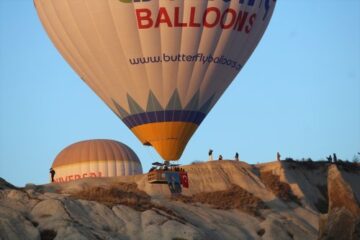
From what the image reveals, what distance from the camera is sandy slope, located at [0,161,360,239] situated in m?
48.1

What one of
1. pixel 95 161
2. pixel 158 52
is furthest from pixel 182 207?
pixel 95 161

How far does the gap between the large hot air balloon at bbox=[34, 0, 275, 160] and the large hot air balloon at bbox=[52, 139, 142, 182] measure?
22726 mm

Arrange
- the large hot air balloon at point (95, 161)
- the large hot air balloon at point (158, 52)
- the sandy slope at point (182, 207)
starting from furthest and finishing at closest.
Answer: the large hot air balloon at point (95, 161)
the large hot air balloon at point (158, 52)
the sandy slope at point (182, 207)

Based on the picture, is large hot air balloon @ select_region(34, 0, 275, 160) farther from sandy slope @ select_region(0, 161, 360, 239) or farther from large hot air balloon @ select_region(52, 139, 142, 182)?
large hot air balloon @ select_region(52, 139, 142, 182)

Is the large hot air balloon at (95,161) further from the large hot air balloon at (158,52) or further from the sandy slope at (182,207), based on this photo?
the large hot air balloon at (158,52)

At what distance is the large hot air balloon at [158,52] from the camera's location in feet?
169

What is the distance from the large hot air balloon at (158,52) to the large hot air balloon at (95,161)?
22726 mm

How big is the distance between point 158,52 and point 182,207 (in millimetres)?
10382

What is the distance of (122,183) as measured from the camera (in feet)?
205

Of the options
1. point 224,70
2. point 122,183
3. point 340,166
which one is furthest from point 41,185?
point 340,166

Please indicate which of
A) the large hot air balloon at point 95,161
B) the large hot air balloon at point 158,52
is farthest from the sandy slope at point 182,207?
the large hot air balloon at point 95,161

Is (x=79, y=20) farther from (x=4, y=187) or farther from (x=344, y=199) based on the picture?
(x=344, y=199)

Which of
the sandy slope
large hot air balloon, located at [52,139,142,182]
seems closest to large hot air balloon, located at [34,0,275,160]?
the sandy slope

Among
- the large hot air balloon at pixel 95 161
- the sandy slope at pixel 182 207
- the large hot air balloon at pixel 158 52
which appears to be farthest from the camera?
the large hot air balloon at pixel 95 161
